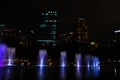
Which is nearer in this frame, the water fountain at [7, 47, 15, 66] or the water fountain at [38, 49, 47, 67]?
the water fountain at [7, 47, 15, 66]

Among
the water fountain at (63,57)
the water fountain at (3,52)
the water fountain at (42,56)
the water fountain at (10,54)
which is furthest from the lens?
the water fountain at (42,56)

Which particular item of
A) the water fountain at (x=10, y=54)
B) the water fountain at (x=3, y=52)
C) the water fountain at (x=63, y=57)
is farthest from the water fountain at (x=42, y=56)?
the water fountain at (x=3, y=52)

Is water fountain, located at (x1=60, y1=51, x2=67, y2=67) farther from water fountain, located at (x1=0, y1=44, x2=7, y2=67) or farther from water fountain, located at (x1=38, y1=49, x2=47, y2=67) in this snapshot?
water fountain, located at (x1=0, y1=44, x2=7, y2=67)

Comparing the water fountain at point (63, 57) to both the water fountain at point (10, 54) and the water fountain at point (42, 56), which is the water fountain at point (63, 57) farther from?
the water fountain at point (10, 54)

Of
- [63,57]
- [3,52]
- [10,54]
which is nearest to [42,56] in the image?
[63,57]

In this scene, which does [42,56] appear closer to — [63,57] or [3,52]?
[63,57]

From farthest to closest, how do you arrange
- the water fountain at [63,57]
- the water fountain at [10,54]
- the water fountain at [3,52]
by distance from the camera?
the water fountain at [63,57] → the water fountain at [10,54] → the water fountain at [3,52]

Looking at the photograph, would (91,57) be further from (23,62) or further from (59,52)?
(23,62)

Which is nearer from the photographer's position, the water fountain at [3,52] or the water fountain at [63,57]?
the water fountain at [3,52]

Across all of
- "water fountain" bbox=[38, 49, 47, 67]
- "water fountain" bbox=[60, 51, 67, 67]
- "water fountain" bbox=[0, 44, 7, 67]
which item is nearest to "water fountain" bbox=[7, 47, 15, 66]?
"water fountain" bbox=[0, 44, 7, 67]

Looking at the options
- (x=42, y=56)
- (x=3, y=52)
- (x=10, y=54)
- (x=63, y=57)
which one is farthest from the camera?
(x=42, y=56)

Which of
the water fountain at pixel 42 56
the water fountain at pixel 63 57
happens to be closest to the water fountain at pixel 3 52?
the water fountain at pixel 42 56

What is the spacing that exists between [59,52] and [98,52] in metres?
25.5

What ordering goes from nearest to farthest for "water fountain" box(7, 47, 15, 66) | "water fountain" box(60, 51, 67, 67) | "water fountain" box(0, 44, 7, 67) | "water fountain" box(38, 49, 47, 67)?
"water fountain" box(0, 44, 7, 67)
"water fountain" box(7, 47, 15, 66)
"water fountain" box(60, 51, 67, 67)
"water fountain" box(38, 49, 47, 67)
